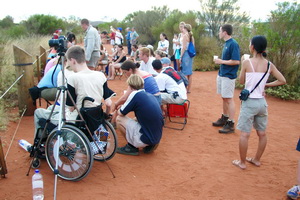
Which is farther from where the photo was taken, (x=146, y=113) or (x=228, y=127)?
(x=228, y=127)

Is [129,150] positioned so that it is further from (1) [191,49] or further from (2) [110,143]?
(1) [191,49]

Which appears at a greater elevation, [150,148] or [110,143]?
[110,143]

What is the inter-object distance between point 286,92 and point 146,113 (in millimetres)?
5936

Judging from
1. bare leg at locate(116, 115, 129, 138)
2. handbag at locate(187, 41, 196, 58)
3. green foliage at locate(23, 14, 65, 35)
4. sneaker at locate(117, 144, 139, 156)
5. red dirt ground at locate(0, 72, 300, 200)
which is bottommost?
red dirt ground at locate(0, 72, 300, 200)

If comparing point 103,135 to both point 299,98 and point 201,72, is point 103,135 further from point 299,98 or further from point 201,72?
point 201,72

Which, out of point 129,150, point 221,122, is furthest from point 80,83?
point 221,122

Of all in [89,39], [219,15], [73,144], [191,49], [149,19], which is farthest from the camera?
[149,19]

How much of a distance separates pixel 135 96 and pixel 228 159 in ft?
5.79

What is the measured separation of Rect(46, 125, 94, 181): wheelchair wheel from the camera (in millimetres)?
3189

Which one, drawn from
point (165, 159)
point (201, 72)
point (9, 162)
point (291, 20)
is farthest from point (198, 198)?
point (201, 72)

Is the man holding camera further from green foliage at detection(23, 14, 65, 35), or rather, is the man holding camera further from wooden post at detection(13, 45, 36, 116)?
green foliage at detection(23, 14, 65, 35)

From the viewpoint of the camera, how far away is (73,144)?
3.26 meters

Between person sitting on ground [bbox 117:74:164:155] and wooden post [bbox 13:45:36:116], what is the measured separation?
7.88 ft

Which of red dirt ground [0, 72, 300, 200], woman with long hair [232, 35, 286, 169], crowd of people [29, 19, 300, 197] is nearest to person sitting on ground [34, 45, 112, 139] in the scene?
crowd of people [29, 19, 300, 197]
